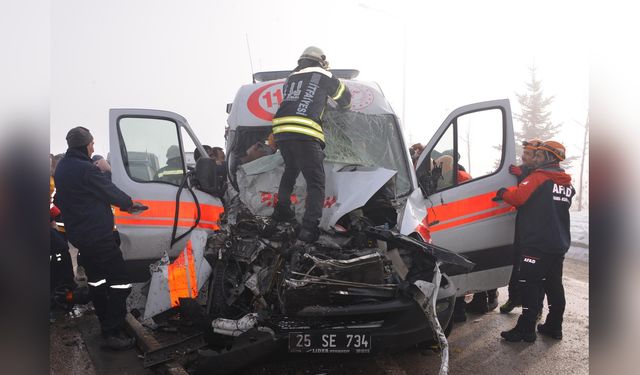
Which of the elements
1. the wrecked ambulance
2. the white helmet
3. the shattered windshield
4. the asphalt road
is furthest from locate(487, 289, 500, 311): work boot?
the white helmet

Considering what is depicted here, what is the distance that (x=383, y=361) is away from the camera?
13.4ft

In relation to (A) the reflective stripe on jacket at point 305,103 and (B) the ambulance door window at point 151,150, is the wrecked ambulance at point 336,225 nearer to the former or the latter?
(B) the ambulance door window at point 151,150

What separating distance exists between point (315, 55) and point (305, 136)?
1.04m

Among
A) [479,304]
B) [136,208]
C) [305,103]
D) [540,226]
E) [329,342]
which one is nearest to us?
[329,342]

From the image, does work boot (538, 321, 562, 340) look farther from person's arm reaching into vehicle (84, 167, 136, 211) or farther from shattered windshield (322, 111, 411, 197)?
person's arm reaching into vehicle (84, 167, 136, 211)

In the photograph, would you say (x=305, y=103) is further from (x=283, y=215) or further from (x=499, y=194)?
Answer: (x=499, y=194)

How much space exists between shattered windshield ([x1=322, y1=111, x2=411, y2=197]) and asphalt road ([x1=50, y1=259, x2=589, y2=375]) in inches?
62.0

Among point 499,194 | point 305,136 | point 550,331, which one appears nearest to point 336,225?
point 305,136

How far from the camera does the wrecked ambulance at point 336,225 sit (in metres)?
3.31

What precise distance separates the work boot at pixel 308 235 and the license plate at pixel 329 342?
886 millimetres

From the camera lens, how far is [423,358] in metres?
4.23

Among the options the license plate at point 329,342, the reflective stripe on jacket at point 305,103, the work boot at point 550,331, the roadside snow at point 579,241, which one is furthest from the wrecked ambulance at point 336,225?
the roadside snow at point 579,241

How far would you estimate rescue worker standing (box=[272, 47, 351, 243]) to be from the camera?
4.16 meters
